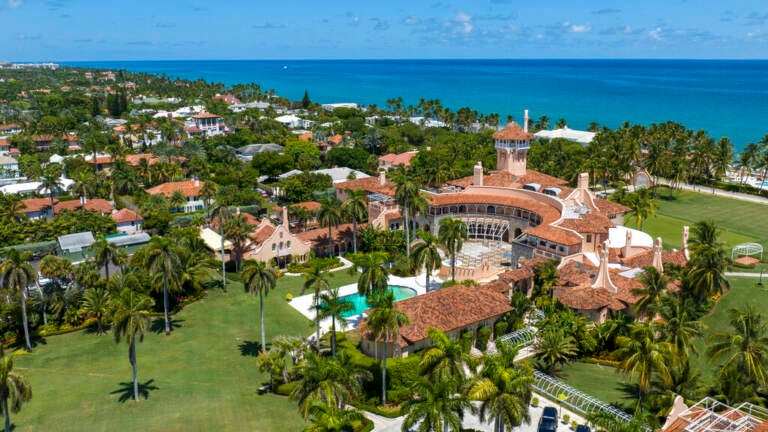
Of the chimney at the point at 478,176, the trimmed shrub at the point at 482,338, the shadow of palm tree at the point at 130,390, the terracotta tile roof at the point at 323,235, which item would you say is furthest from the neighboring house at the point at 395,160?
the shadow of palm tree at the point at 130,390

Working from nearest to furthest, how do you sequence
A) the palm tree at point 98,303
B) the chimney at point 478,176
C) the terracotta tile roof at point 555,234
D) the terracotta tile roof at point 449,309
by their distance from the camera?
the terracotta tile roof at point 449,309
the palm tree at point 98,303
the terracotta tile roof at point 555,234
the chimney at point 478,176

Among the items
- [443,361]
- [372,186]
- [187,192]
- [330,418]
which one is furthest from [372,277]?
[187,192]

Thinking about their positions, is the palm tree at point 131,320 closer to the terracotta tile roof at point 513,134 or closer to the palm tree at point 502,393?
the palm tree at point 502,393

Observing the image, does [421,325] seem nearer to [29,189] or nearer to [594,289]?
[594,289]

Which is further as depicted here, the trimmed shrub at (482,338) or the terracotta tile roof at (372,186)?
the terracotta tile roof at (372,186)

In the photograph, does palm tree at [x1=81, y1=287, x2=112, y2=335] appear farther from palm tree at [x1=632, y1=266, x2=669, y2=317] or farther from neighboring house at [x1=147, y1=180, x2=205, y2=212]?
palm tree at [x1=632, y1=266, x2=669, y2=317]

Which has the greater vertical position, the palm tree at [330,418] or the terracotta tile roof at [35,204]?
the palm tree at [330,418]

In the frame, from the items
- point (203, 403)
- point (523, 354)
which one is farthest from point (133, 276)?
point (523, 354)

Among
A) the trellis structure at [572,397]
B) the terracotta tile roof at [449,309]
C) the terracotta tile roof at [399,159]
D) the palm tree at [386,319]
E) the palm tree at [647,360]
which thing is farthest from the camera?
the terracotta tile roof at [399,159]
